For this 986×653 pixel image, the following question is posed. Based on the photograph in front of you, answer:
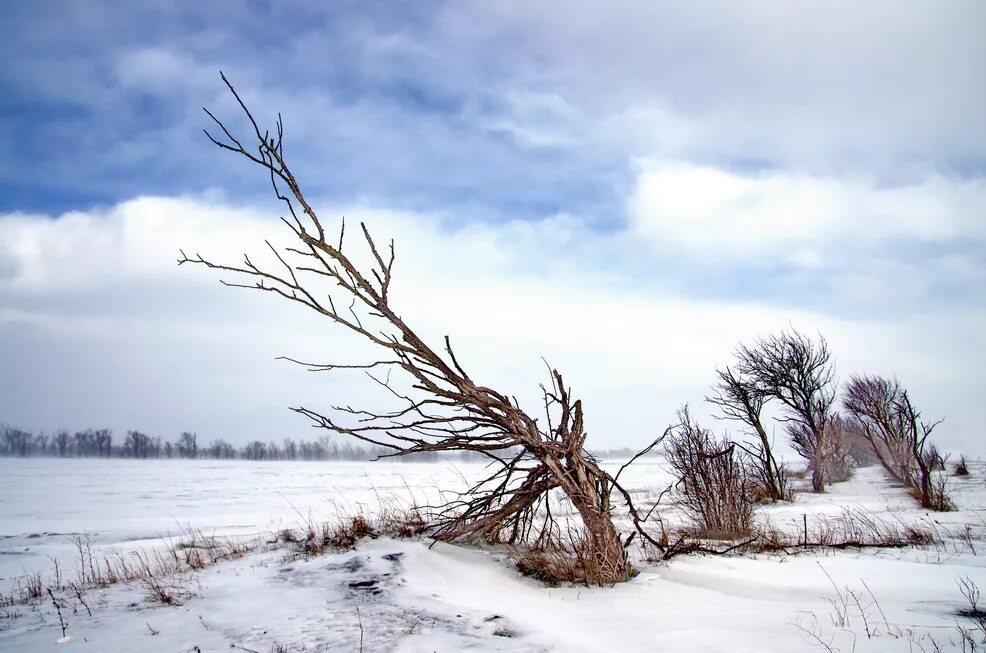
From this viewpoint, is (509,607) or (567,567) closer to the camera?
(509,607)

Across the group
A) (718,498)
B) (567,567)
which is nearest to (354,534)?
(567,567)

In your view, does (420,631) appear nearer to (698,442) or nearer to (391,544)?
(391,544)

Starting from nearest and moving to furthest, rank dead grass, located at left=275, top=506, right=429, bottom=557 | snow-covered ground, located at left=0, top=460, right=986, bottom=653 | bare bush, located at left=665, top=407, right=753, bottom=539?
1. snow-covered ground, located at left=0, top=460, right=986, bottom=653
2. dead grass, located at left=275, top=506, right=429, bottom=557
3. bare bush, located at left=665, top=407, right=753, bottom=539

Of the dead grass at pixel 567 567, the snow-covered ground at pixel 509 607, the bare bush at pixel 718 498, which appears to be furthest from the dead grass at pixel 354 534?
the bare bush at pixel 718 498

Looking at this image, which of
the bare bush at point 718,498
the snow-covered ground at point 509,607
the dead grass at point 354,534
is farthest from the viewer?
the bare bush at point 718,498

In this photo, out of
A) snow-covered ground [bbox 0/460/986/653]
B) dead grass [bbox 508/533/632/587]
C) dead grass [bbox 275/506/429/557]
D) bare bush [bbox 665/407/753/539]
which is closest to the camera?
snow-covered ground [bbox 0/460/986/653]

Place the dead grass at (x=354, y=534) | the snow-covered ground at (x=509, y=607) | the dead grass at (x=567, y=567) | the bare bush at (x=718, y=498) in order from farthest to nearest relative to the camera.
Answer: the bare bush at (x=718, y=498) < the dead grass at (x=354, y=534) < the dead grass at (x=567, y=567) < the snow-covered ground at (x=509, y=607)

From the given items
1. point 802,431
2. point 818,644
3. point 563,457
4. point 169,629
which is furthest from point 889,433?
point 169,629

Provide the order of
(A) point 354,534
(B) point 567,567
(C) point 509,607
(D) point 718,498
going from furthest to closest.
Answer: (D) point 718,498
(A) point 354,534
(B) point 567,567
(C) point 509,607

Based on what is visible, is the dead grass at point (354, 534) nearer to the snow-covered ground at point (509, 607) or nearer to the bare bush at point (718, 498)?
the snow-covered ground at point (509, 607)

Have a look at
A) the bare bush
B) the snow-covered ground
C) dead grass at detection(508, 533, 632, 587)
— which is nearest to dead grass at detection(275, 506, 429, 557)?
the snow-covered ground

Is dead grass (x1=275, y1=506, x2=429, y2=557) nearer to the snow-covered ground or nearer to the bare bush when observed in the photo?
the snow-covered ground

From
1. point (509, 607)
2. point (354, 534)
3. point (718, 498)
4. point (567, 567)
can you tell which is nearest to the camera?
point (509, 607)

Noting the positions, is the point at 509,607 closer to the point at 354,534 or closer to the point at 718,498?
the point at 354,534
